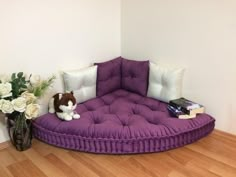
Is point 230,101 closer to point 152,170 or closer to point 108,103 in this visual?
point 152,170

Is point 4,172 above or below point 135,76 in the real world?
below

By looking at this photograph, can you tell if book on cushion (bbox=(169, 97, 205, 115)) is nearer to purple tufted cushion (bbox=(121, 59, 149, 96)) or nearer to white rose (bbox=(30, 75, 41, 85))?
purple tufted cushion (bbox=(121, 59, 149, 96))

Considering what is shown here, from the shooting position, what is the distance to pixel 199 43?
84.9 inches

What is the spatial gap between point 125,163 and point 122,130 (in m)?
0.25

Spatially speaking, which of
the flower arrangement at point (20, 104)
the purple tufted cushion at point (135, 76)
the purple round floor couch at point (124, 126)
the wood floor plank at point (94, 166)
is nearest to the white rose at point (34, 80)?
the flower arrangement at point (20, 104)

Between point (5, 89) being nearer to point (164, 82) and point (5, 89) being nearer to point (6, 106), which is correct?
point (6, 106)

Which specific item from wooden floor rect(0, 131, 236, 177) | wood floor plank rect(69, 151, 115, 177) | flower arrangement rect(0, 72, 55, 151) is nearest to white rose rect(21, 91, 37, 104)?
flower arrangement rect(0, 72, 55, 151)

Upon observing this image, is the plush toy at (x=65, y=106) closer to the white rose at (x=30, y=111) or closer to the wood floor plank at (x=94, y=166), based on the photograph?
the white rose at (x=30, y=111)

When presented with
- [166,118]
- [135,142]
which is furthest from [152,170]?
[166,118]

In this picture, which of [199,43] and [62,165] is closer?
[62,165]

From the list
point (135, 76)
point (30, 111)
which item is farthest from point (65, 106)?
point (135, 76)

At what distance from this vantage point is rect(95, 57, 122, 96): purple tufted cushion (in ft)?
8.33

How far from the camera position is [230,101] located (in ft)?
6.82

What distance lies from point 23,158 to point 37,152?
0.12m
